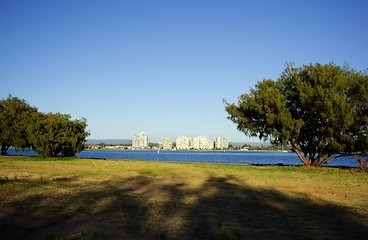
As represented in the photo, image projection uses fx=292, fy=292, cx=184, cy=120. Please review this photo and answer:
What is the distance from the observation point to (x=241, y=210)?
10.9m

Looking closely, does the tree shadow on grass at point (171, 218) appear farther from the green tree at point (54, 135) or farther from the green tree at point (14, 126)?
the green tree at point (14, 126)

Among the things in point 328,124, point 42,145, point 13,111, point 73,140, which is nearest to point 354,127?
point 328,124

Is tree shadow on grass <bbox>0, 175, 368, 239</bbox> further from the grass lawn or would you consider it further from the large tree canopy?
the large tree canopy

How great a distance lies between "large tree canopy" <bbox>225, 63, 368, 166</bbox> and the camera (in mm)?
29484

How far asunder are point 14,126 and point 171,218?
51.5 meters

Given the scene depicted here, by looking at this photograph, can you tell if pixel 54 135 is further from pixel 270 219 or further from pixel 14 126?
pixel 270 219

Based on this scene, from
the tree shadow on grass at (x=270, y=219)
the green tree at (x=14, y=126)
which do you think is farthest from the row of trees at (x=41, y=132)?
the tree shadow on grass at (x=270, y=219)

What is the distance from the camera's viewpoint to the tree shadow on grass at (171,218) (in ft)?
25.4

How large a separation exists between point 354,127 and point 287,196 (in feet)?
66.6

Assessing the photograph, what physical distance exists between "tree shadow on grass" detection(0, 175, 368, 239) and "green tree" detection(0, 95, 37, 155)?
4459 centimetres

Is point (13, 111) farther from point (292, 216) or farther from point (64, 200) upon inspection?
point (292, 216)

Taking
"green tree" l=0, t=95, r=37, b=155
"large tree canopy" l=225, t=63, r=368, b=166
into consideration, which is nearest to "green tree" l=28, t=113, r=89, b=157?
"green tree" l=0, t=95, r=37, b=155

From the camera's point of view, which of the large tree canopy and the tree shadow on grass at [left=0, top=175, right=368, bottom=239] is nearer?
the tree shadow on grass at [left=0, top=175, right=368, bottom=239]

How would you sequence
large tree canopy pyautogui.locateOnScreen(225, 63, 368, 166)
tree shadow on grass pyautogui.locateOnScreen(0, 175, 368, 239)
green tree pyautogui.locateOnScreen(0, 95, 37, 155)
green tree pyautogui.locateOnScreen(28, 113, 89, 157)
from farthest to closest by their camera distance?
1. green tree pyautogui.locateOnScreen(0, 95, 37, 155)
2. green tree pyautogui.locateOnScreen(28, 113, 89, 157)
3. large tree canopy pyautogui.locateOnScreen(225, 63, 368, 166)
4. tree shadow on grass pyautogui.locateOnScreen(0, 175, 368, 239)
